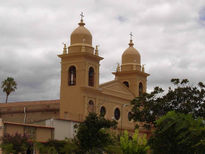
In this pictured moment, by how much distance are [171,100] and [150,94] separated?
7.95ft

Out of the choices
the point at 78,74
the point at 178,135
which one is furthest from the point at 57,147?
the point at 178,135

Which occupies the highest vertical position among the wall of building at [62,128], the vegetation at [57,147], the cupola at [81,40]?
the cupola at [81,40]

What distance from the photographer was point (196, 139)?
32.2 metres

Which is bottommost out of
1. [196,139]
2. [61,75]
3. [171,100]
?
[196,139]

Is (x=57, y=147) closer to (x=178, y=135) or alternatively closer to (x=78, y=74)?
(x=78, y=74)

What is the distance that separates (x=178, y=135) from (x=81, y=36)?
101 feet

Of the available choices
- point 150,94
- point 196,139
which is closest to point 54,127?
point 150,94

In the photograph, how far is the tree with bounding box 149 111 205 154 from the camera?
31.9 meters

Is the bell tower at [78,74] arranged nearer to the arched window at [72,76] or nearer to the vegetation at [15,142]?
the arched window at [72,76]

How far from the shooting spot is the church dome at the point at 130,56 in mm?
75562

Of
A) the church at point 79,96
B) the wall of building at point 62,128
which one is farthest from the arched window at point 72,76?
the wall of building at point 62,128

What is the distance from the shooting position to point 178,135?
3506cm

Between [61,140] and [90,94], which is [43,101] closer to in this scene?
[90,94]

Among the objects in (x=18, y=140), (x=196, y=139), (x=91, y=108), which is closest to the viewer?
(x=196, y=139)
